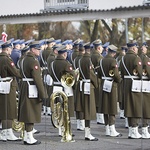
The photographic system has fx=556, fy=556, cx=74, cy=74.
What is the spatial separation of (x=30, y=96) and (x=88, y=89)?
1.10 m

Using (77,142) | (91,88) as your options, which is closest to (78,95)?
(91,88)

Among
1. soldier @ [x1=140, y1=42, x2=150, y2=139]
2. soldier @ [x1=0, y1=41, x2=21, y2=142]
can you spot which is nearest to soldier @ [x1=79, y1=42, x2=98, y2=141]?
soldier @ [x1=140, y1=42, x2=150, y2=139]

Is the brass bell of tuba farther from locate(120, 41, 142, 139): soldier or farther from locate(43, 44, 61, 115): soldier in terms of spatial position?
locate(120, 41, 142, 139): soldier

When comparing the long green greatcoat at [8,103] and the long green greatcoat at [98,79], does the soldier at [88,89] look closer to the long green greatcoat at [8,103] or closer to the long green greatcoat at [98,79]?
the long green greatcoat at [98,79]

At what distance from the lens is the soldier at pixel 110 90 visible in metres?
10.5

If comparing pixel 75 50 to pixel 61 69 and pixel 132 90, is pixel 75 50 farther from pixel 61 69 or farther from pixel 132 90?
pixel 132 90

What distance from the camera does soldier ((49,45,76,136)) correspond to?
393 inches

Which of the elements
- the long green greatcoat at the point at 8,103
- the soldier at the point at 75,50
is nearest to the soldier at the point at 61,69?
the soldier at the point at 75,50

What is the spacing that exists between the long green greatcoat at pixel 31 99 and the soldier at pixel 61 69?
340 millimetres

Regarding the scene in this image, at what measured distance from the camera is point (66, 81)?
10008 mm

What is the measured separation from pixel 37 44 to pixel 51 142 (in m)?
1.82

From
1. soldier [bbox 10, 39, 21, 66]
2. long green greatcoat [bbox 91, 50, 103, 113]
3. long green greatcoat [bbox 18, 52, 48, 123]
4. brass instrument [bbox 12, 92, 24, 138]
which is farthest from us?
brass instrument [bbox 12, 92, 24, 138]

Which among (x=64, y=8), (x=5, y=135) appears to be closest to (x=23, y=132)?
(x=5, y=135)

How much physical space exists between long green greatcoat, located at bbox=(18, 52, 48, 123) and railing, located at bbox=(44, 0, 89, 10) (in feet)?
4.87
